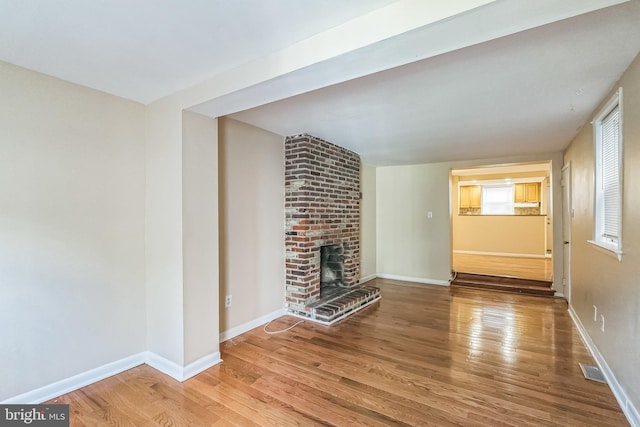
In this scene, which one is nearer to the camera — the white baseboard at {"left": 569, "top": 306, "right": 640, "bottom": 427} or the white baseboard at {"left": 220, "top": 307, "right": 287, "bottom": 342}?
the white baseboard at {"left": 569, "top": 306, "right": 640, "bottom": 427}

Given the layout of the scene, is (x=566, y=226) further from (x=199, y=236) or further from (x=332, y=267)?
(x=199, y=236)

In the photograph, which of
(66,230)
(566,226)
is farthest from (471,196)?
(66,230)

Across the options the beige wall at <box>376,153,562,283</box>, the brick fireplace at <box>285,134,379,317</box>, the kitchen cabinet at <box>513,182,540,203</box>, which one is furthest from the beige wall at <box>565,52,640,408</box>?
the kitchen cabinet at <box>513,182,540,203</box>

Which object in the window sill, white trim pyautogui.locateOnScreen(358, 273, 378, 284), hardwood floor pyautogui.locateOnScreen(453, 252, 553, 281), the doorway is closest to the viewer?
the window sill

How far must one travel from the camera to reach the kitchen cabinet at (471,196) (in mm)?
8992

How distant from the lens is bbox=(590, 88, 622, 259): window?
6.73 ft

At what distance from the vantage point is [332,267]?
15.7 ft

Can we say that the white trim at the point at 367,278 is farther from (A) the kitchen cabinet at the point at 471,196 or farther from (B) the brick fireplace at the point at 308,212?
(A) the kitchen cabinet at the point at 471,196

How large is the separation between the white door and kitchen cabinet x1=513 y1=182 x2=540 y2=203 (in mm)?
4515

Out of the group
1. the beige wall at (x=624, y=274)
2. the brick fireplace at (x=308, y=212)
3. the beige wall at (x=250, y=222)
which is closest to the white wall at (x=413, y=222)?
the brick fireplace at (x=308, y=212)

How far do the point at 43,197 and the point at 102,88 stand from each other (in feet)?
2.95

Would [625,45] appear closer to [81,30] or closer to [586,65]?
[586,65]

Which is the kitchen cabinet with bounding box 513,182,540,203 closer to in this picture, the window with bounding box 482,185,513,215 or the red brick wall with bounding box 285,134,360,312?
the window with bounding box 482,185,513,215

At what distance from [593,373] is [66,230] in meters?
4.19
